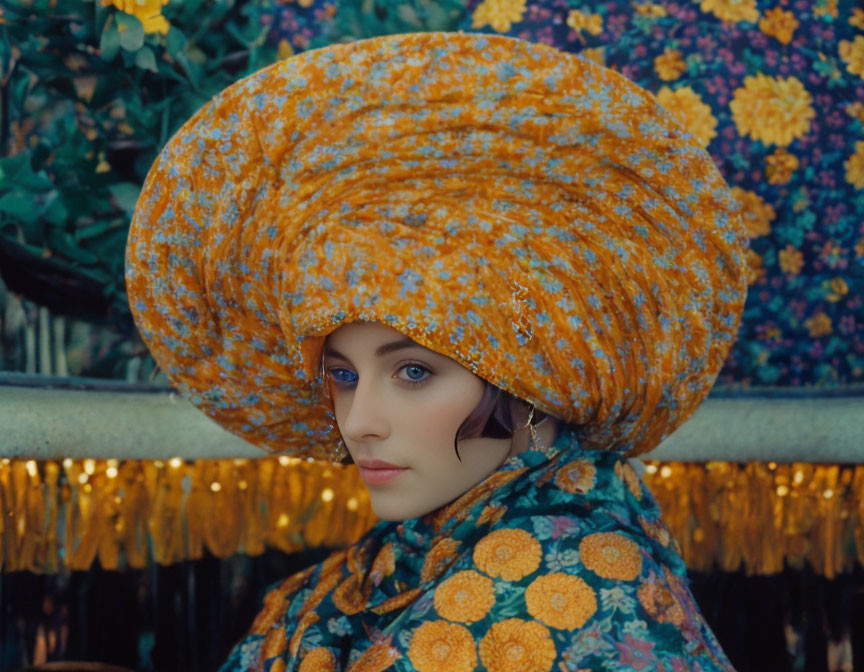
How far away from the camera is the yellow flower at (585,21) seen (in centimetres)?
159

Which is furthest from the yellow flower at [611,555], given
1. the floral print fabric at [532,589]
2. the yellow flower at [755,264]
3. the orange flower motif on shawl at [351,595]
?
the yellow flower at [755,264]

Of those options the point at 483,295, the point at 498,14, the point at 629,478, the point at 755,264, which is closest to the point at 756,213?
the point at 755,264

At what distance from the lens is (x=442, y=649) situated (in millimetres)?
915

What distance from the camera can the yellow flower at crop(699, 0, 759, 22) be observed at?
1.57m

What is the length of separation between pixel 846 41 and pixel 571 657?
1.19m

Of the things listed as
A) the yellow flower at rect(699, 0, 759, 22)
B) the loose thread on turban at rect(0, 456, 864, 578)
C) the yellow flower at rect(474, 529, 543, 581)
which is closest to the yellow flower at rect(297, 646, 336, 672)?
the yellow flower at rect(474, 529, 543, 581)

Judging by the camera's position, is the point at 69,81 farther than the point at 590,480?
Yes

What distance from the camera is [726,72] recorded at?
5.21 ft

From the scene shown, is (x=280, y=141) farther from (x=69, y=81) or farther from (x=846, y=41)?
(x=846, y=41)

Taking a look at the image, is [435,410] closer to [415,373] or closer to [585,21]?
[415,373]

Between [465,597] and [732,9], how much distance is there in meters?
1.13

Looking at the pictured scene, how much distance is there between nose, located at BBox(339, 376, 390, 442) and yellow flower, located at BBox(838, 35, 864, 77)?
106cm

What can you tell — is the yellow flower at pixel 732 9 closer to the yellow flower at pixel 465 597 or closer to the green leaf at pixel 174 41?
the green leaf at pixel 174 41

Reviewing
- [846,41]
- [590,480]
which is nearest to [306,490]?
[590,480]
